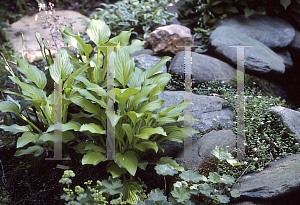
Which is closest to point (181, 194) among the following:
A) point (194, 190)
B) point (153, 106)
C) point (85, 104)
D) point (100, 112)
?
point (194, 190)

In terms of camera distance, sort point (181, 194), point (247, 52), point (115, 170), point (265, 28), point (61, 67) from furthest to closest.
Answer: point (265, 28) → point (247, 52) → point (61, 67) → point (115, 170) → point (181, 194)

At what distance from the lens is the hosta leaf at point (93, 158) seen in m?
2.09

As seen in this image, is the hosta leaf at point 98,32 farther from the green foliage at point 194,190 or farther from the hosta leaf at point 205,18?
the hosta leaf at point 205,18

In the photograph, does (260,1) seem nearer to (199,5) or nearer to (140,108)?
(199,5)

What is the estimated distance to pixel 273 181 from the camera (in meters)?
2.00

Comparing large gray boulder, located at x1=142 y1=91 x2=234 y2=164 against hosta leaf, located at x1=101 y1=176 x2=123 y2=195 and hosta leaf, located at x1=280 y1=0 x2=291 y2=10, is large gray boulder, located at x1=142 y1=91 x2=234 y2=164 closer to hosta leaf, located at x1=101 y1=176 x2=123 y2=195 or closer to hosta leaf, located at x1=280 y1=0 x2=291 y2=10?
hosta leaf, located at x1=101 y1=176 x2=123 y2=195

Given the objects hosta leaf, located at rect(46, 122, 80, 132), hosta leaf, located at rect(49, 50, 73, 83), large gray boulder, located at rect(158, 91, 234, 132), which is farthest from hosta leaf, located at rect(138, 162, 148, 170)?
hosta leaf, located at rect(49, 50, 73, 83)

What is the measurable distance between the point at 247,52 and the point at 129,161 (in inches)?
107

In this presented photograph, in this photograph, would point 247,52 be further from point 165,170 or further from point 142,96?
point 165,170

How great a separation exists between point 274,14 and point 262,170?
13.3 ft

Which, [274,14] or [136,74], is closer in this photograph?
[136,74]

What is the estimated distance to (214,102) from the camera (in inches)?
120

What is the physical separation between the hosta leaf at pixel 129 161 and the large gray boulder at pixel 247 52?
95.4 inches

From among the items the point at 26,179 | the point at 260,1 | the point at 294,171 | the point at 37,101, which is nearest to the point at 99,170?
the point at 26,179
